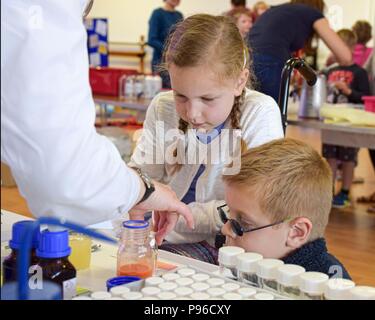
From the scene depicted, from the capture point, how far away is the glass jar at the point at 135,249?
1.23 m

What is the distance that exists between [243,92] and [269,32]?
1739 millimetres

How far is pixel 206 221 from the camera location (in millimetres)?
1851

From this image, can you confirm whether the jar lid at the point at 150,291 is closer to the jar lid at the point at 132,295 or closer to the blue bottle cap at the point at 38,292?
the jar lid at the point at 132,295

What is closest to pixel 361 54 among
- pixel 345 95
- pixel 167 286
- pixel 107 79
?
pixel 345 95

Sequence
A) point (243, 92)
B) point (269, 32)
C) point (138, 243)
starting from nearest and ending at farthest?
point (138, 243) → point (243, 92) → point (269, 32)

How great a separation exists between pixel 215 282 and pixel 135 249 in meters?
0.24

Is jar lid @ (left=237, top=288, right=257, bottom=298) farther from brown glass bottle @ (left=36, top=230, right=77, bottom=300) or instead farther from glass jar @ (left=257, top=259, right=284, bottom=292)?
brown glass bottle @ (left=36, top=230, right=77, bottom=300)

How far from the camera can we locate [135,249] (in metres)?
1.25

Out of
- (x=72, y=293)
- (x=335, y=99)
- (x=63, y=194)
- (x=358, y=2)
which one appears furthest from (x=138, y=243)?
(x=358, y=2)

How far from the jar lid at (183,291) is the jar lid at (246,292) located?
7cm

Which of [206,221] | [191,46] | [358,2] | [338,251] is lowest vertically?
[338,251]

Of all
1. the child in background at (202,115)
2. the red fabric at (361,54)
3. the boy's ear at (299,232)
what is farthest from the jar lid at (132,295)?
the red fabric at (361,54)

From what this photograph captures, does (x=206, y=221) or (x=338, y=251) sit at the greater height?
(x=206, y=221)
